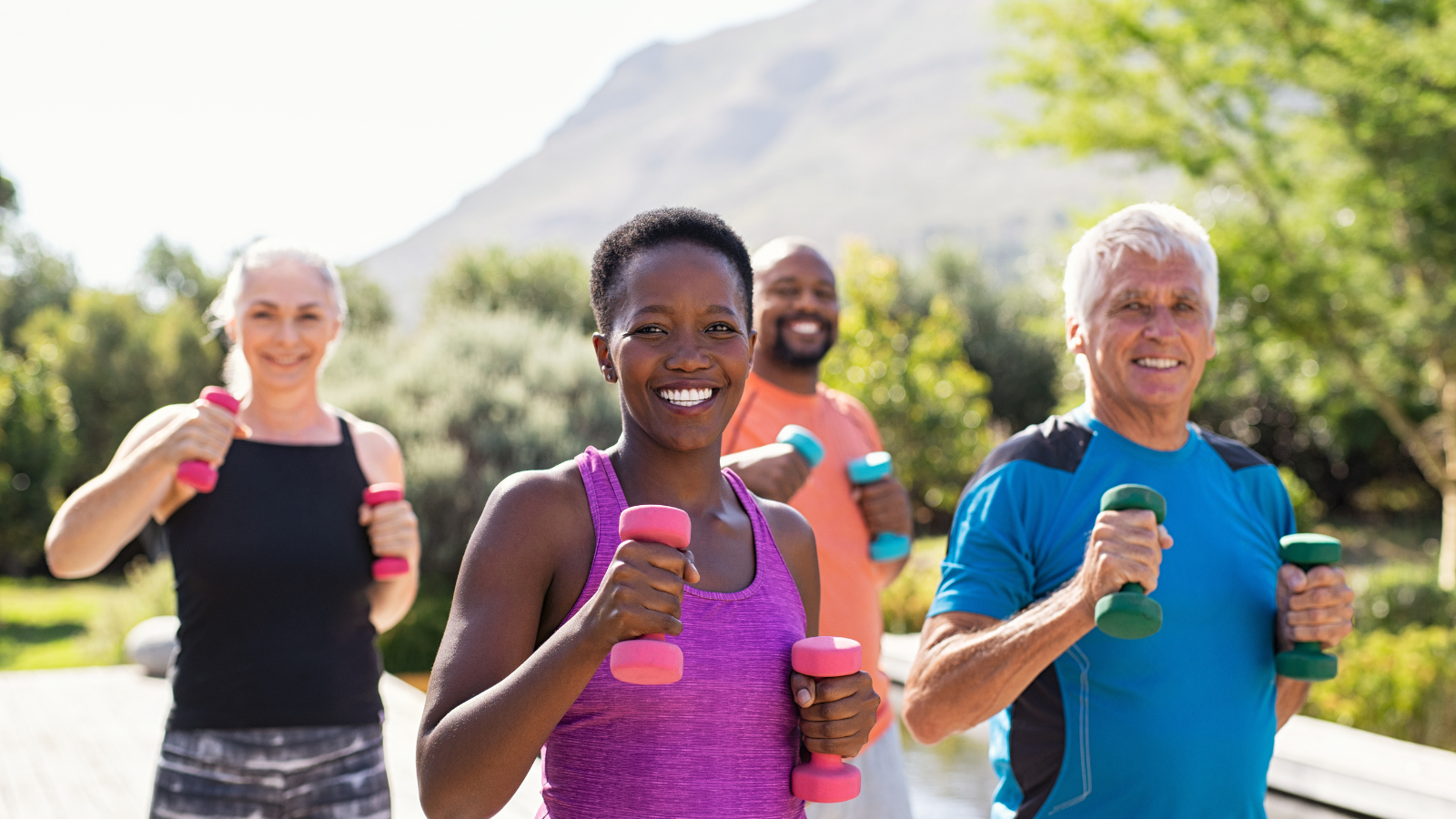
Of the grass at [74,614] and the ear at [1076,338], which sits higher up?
the ear at [1076,338]

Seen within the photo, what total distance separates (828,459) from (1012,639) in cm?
130

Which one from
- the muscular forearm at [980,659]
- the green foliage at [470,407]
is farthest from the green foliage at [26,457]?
the muscular forearm at [980,659]

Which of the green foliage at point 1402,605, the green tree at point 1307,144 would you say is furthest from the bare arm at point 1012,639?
the green tree at point 1307,144

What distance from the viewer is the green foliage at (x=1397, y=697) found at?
596 centimetres

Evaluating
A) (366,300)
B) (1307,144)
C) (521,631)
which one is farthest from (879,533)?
(366,300)

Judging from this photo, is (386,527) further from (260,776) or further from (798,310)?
(798,310)

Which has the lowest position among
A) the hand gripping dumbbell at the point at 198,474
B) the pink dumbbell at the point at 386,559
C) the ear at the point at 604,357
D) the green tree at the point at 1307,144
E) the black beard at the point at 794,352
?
the pink dumbbell at the point at 386,559

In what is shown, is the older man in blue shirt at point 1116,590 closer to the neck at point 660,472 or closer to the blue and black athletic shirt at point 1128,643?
the blue and black athletic shirt at point 1128,643

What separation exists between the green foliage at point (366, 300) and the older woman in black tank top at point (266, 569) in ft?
77.3

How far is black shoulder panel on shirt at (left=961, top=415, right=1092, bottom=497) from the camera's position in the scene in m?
2.02

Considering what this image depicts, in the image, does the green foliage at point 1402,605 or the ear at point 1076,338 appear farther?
the green foliage at point 1402,605

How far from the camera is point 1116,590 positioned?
1.67 m

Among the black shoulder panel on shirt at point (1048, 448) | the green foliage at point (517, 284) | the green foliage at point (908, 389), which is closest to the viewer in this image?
the black shoulder panel on shirt at point (1048, 448)

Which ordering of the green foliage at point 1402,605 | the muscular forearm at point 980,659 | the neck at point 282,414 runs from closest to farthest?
1. the muscular forearm at point 980,659
2. the neck at point 282,414
3. the green foliage at point 1402,605
